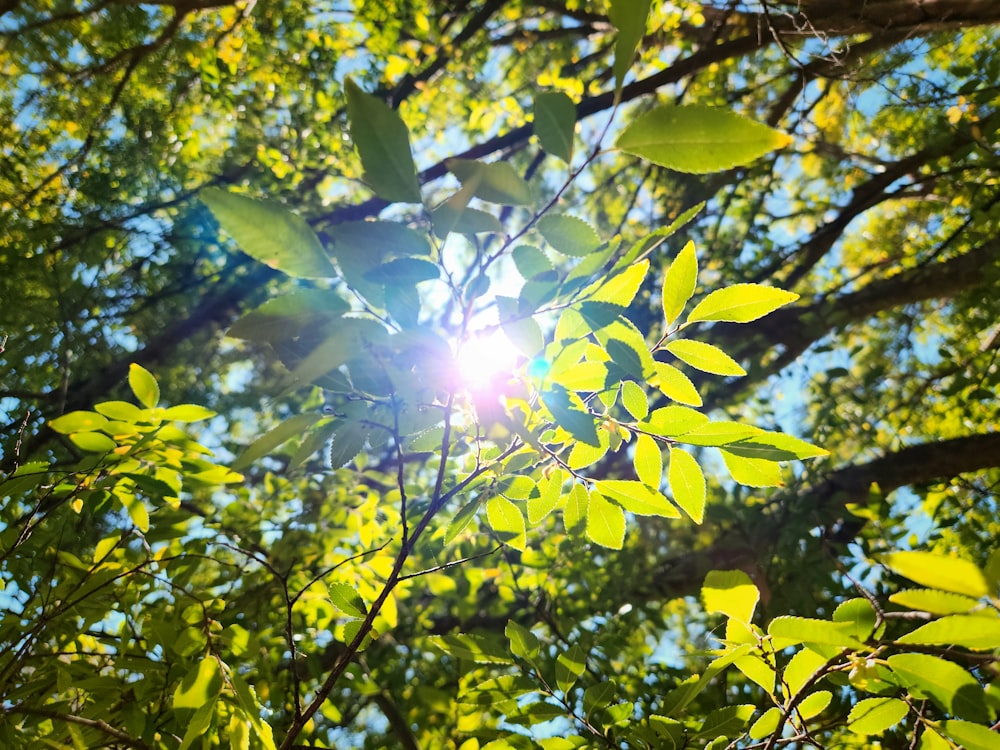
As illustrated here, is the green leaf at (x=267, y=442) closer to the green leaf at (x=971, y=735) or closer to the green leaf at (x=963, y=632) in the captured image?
the green leaf at (x=963, y=632)

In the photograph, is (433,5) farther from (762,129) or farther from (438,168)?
(762,129)

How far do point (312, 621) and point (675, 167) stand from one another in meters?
1.46

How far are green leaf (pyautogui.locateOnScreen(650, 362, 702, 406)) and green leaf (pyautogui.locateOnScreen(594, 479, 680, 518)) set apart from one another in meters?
0.14

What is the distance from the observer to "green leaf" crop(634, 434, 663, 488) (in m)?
0.79

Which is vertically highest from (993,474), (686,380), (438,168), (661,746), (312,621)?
(438,168)

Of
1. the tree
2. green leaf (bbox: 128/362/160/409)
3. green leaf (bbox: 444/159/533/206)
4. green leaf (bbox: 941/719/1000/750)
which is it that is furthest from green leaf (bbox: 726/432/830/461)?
green leaf (bbox: 128/362/160/409)

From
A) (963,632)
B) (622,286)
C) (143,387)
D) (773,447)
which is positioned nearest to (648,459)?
(773,447)

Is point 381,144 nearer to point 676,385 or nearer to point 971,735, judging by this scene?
point 676,385

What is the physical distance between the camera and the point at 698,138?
521 mm

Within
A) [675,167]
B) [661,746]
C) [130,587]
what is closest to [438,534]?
[661,746]

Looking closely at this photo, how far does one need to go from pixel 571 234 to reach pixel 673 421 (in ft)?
0.90

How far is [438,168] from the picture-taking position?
3027mm

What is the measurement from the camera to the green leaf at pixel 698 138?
507mm

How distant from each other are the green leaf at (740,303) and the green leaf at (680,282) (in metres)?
0.03
